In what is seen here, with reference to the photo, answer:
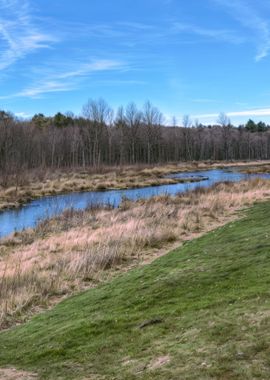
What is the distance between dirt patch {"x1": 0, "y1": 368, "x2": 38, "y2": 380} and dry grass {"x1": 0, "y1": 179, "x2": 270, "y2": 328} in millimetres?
2779

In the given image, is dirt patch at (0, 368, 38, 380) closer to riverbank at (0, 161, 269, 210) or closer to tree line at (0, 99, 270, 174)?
riverbank at (0, 161, 269, 210)

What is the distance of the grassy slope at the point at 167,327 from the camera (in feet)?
14.3

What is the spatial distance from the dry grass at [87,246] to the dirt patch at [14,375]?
9.12ft

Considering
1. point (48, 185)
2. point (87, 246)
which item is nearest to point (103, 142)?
point (48, 185)

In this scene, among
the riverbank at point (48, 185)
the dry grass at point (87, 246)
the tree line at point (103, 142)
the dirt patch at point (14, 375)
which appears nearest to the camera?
the dirt patch at point (14, 375)

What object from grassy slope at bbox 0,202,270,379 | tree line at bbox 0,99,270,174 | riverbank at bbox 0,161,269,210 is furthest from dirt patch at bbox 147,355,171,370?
tree line at bbox 0,99,270,174

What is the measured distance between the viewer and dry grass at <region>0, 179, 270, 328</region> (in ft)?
32.8

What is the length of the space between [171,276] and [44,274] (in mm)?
3665

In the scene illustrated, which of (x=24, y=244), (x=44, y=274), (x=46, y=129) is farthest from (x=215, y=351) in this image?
(x=46, y=129)

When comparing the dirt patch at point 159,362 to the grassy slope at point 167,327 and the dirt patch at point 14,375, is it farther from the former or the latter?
the dirt patch at point 14,375

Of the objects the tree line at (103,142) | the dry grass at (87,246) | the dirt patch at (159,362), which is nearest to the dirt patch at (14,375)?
the dirt patch at (159,362)

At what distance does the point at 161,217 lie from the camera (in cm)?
1800

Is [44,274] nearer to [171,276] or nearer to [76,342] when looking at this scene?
[171,276]

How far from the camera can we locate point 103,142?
94750mm
